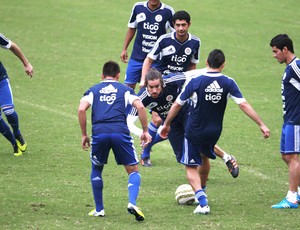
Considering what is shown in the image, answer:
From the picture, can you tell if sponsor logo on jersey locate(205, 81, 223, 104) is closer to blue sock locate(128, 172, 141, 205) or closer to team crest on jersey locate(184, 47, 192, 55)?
blue sock locate(128, 172, 141, 205)

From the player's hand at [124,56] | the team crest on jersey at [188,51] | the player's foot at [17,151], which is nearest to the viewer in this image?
the team crest on jersey at [188,51]

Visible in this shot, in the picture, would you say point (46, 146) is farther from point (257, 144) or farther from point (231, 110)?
point (231, 110)

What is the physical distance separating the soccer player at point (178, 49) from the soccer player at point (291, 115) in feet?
9.01

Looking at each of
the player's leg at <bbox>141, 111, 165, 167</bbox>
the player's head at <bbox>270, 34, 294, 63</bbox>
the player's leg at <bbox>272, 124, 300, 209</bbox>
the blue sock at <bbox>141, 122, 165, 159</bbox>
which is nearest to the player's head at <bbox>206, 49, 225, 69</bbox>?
the player's head at <bbox>270, 34, 294, 63</bbox>

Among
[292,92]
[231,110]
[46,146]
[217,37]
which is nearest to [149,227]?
[292,92]

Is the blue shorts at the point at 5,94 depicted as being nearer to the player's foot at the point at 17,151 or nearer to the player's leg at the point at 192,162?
the player's foot at the point at 17,151

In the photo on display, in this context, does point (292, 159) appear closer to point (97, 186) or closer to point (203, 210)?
point (203, 210)

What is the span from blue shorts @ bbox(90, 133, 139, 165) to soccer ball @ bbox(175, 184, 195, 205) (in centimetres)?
125

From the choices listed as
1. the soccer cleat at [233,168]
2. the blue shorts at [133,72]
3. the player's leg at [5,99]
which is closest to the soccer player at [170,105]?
the soccer cleat at [233,168]

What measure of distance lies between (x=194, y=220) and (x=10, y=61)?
15.5 metres

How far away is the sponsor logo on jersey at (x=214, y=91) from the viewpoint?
11.5 meters

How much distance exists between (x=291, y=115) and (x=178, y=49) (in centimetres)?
331

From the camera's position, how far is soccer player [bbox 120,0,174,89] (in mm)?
16375

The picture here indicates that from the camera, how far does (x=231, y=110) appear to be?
2070 centimetres
